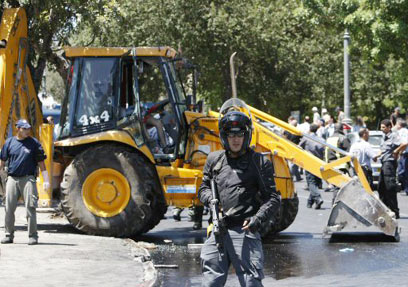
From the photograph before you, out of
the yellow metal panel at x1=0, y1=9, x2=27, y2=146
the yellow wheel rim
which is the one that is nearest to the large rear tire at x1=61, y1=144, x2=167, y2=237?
the yellow wheel rim

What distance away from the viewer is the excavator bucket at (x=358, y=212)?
13.9 metres

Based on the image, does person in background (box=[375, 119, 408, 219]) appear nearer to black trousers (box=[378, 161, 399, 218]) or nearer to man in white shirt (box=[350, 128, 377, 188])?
black trousers (box=[378, 161, 399, 218])

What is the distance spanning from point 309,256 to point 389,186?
4930 mm

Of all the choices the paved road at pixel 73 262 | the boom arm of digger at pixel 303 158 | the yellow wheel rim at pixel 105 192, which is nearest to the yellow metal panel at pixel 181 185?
the yellow wheel rim at pixel 105 192

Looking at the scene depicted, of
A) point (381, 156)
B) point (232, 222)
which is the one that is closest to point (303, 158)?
point (381, 156)

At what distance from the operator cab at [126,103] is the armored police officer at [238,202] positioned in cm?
718

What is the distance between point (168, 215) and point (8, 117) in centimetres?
515

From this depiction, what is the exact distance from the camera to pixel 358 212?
1394 centimetres

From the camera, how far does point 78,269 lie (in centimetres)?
1120

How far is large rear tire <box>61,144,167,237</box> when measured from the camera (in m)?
14.6

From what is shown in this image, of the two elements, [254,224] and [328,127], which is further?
[328,127]

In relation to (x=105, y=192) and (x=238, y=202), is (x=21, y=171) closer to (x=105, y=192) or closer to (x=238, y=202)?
(x=105, y=192)

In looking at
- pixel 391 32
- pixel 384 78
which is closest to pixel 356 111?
pixel 384 78

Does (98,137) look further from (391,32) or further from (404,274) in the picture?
(391,32)
